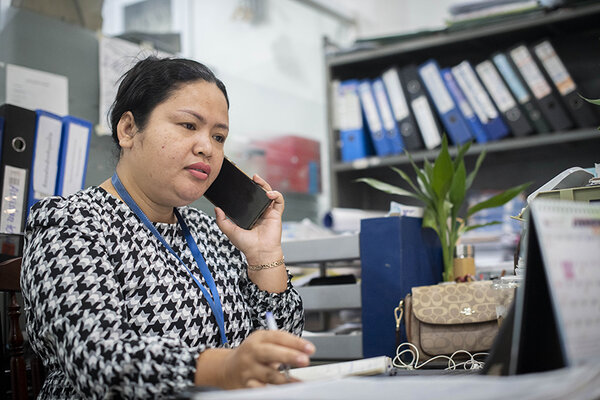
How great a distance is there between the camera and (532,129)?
2.34m

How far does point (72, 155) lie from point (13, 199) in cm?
19

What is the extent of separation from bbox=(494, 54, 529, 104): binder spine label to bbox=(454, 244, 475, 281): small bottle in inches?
36.2

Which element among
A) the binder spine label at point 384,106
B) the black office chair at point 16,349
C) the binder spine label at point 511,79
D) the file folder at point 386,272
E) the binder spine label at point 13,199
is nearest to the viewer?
the black office chair at point 16,349

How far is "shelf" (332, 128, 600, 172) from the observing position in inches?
87.6

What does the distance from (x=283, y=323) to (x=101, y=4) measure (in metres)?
1.17

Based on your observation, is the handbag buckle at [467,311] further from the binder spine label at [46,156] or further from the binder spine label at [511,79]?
the binder spine label at [511,79]

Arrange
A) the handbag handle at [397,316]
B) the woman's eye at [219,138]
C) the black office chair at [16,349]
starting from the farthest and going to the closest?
the handbag handle at [397,316] → the woman's eye at [219,138] → the black office chair at [16,349]

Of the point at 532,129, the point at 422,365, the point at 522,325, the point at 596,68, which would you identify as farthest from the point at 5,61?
the point at 596,68

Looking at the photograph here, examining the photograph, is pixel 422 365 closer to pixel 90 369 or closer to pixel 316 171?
pixel 90 369

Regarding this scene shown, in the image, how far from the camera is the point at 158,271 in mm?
1063

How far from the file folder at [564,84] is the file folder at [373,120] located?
2.18 ft

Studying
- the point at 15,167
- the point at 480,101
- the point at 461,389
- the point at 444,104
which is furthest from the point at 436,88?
the point at 461,389

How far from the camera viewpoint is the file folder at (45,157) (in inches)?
54.4

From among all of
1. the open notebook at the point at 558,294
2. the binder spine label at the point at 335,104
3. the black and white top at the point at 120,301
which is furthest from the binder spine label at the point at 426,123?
the open notebook at the point at 558,294
